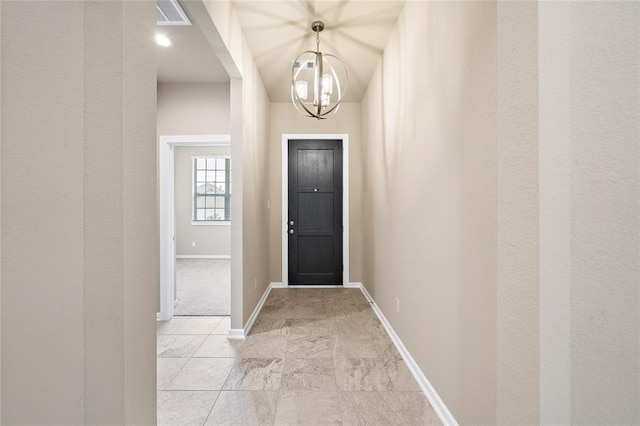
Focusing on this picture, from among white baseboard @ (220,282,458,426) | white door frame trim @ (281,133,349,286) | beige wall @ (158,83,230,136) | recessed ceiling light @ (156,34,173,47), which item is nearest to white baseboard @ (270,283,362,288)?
white door frame trim @ (281,133,349,286)

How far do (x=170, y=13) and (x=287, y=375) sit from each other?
9.30 ft

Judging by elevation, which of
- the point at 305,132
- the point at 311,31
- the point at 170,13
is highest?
the point at 311,31

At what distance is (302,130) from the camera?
457 cm

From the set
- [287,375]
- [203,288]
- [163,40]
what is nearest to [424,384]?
[287,375]

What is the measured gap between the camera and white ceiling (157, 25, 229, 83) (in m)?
2.69

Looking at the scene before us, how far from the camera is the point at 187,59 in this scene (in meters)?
3.09

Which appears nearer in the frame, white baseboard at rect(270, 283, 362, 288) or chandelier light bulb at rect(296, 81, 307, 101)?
chandelier light bulb at rect(296, 81, 307, 101)

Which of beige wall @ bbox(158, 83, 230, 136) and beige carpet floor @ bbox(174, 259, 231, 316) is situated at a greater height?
beige wall @ bbox(158, 83, 230, 136)

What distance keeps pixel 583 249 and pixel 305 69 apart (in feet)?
10.8

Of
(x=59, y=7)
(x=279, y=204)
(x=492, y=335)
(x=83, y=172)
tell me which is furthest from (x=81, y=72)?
(x=279, y=204)

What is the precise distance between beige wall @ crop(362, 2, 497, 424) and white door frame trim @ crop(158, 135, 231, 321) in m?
1.98

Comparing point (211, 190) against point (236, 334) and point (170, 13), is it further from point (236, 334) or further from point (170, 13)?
point (170, 13)

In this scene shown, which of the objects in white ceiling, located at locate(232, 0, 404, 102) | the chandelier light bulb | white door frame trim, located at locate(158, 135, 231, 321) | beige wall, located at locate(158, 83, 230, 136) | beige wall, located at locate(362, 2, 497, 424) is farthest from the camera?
beige wall, located at locate(158, 83, 230, 136)

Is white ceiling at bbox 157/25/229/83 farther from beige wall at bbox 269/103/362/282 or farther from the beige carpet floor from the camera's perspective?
the beige carpet floor
